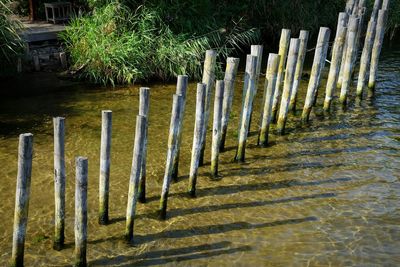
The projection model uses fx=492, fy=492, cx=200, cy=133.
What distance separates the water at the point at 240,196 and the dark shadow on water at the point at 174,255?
0.01 meters

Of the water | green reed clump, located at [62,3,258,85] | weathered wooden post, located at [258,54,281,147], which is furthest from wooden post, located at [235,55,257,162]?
green reed clump, located at [62,3,258,85]

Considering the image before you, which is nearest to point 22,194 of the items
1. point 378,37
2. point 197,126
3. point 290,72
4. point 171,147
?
point 171,147

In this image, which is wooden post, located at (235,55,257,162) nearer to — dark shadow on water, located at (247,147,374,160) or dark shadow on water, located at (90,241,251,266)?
dark shadow on water, located at (247,147,374,160)

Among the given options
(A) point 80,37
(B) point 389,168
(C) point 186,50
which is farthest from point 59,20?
(B) point 389,168

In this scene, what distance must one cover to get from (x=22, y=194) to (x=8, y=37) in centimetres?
802

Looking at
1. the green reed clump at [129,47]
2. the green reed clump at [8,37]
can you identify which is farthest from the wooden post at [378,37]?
the green reed clump at [8,37]

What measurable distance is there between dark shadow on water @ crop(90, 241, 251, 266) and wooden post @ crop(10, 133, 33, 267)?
93cm

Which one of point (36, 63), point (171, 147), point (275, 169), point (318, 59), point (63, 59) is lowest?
point (275, 169)

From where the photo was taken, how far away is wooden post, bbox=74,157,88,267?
18.2 ft

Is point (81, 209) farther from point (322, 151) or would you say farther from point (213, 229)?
point (322, 151)

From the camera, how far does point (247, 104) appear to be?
29.0 ft

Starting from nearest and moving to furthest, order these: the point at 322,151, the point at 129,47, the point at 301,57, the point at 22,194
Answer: the point at 22,194, the point at 322,151, the point at 301,57, the point at 129,47

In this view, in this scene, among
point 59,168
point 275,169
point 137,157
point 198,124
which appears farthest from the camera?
point 275,169

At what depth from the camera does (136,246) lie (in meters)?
6.56
